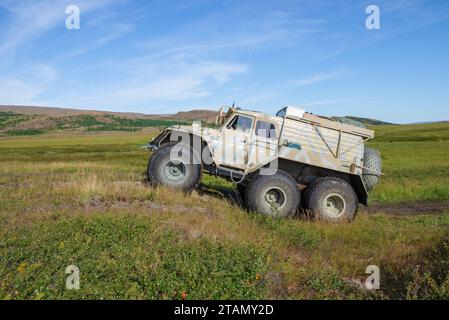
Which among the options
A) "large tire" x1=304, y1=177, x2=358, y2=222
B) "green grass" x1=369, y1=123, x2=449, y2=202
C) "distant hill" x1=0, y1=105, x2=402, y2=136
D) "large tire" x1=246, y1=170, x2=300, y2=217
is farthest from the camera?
"distant hill" x1=0, y1=105, x2=402, y2=136

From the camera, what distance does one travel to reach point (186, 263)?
19.5ft

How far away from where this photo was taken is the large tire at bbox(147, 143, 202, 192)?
10789 millimetres

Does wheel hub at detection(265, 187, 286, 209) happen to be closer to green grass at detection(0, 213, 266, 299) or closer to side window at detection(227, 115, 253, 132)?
side window at detection(227, 115, 253, 132)

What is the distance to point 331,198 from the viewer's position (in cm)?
1056

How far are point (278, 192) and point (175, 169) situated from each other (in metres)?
3.03

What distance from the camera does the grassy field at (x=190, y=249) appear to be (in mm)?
5363

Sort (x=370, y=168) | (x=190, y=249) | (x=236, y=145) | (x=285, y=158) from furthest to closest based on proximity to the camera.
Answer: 1. (x=370, y=168)
2. (x=236, y=145)
3. (x=285, y=158)
4. (x=190, y=249)

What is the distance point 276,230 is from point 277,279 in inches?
113

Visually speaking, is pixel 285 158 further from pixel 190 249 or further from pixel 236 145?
pixel 190 249

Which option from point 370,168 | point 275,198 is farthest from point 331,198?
point 275,198

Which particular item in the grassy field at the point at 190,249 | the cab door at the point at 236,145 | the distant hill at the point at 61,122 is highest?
the distant hill at the point at 61,122

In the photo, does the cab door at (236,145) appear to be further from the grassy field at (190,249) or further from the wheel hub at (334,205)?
the wheel hub at (334,205)

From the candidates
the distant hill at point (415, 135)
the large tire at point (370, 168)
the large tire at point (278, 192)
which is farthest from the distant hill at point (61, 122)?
the large tire at point (278, 192)

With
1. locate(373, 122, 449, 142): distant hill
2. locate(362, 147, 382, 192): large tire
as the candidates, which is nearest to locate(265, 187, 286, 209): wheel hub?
locate(362, 147, 382, 192): large tire
